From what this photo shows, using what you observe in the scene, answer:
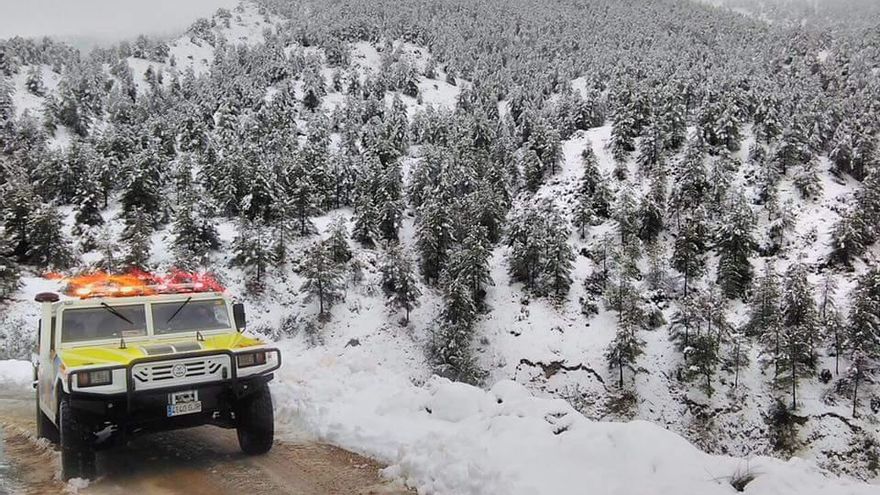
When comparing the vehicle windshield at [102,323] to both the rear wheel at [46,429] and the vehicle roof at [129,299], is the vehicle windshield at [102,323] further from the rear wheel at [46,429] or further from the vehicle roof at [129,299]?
the rear wheel at [46,429]

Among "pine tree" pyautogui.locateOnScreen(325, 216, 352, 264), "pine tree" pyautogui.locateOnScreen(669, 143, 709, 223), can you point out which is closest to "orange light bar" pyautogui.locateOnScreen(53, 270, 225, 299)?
"pine tree" pyautogui.locateOnScreen(325, 216, 352, 264)

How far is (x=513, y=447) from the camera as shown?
6.88 meters

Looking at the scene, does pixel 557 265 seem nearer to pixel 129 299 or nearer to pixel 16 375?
pixel 16 375

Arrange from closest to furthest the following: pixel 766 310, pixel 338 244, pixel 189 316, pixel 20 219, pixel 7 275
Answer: pixel 189 316 < pixel 7 275 < pixel 766 310 < pixel 20 219 < pixel 338 244

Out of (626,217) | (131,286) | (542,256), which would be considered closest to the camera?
(131,286)

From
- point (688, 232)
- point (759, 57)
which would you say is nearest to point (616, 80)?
point (759, 57)

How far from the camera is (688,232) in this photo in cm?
5497

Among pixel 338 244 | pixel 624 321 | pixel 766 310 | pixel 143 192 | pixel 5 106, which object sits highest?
pixel 5 106

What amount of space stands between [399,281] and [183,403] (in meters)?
43.7

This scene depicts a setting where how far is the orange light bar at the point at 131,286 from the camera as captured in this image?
8992 mm

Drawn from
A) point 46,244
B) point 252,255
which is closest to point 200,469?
point 252,255

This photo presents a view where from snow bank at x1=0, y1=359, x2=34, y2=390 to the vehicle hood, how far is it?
789 centimetres

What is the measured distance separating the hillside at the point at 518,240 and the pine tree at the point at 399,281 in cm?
29

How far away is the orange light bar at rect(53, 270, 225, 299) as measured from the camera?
8.99 metres
